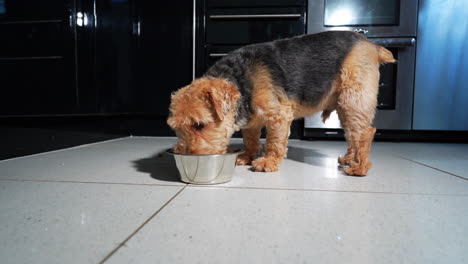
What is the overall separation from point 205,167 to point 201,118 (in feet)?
0.97

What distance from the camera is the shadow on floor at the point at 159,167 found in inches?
73.5

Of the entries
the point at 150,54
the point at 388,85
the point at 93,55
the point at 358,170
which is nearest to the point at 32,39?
the point at 93,55

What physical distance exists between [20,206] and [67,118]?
1757mm

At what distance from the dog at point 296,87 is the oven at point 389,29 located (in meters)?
1.69

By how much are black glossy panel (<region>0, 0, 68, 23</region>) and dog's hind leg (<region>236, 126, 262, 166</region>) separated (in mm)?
1785

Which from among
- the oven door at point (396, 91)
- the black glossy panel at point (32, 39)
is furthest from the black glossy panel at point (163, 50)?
the oven door at point (396, 91)

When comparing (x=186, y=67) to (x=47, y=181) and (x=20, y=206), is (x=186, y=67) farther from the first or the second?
(x=20, y=206)

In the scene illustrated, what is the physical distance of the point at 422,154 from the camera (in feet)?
9.75

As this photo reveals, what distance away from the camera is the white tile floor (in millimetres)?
888

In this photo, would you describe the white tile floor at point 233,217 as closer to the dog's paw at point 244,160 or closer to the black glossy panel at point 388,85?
the dog's paw at point 244,160

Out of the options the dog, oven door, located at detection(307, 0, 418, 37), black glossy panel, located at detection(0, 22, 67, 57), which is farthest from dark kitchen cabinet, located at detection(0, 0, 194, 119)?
oven door, located at detection(307, 0, 418, 37)

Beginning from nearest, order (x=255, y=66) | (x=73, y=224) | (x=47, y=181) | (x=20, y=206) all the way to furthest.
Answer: (x=73, y=224)
(x=20, y=206)
(x=47, y=181)
(x=255, y=66)

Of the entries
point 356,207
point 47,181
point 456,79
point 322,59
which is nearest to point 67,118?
point 47,181

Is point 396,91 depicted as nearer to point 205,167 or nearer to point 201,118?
point 201,118
